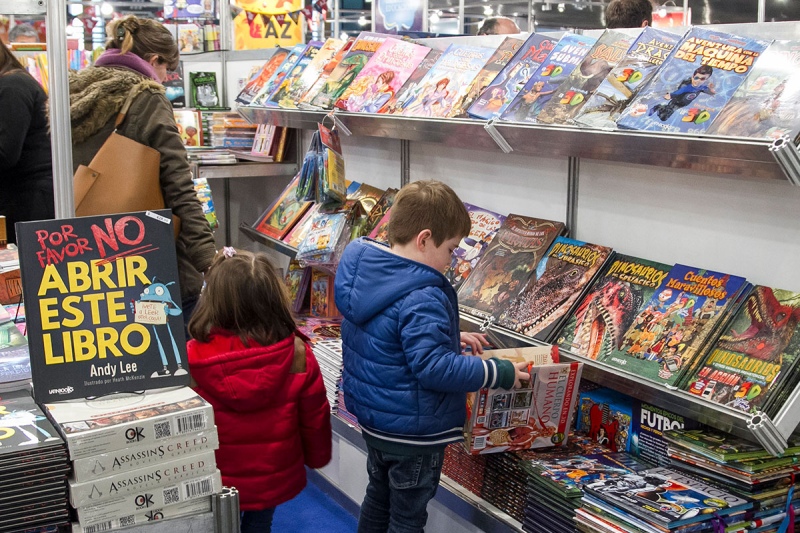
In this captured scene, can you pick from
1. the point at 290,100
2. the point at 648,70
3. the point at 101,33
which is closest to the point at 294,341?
the point at 648,70

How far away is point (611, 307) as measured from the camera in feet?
8.83

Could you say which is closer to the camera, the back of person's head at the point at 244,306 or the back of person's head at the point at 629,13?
the back of person's head at the point at 244,306

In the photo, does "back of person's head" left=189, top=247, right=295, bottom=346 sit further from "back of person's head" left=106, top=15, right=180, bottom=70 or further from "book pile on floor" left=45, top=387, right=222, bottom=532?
"back of person's head" left=106, top=15, right=180, bottom=70

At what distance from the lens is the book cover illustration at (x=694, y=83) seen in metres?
2.32

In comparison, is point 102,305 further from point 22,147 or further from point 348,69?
point 348,69

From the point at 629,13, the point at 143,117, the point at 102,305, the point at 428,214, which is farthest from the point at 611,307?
the point at 629,13

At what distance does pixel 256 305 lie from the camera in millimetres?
2412

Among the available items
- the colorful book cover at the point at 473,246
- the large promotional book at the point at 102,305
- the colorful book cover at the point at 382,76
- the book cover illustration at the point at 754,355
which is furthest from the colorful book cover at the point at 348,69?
the large promotional book at the point at 102,305

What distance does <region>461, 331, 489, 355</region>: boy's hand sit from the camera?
8.94 ft

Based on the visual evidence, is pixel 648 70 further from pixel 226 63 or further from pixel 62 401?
pixel 226 63

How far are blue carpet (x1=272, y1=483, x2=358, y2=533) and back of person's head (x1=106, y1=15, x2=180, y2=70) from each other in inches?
72.5

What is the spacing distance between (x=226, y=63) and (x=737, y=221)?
388cm

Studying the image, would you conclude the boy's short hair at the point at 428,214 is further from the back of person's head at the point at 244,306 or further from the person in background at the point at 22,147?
the person in background at the point at 22,147

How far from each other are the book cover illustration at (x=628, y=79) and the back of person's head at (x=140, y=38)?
1591 millimetres
